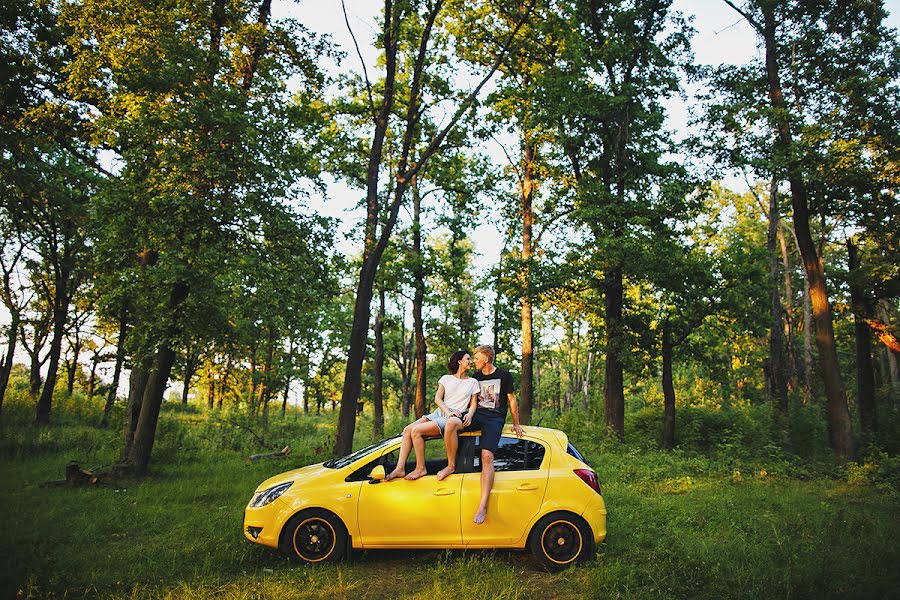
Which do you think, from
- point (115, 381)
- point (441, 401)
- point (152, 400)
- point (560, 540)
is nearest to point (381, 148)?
point (152, 400)

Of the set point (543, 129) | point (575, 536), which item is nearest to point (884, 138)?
point (543, 129)

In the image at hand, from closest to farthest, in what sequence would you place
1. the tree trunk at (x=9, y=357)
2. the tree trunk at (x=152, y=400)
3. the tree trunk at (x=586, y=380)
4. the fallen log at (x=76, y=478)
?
the fallen log at (x=76, y=478)
the tree trunk at (x=152, y=400)
the tree trunk at (x=9, y=357)
the tree trunk at (x=586, y=380)

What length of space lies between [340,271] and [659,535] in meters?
9.30

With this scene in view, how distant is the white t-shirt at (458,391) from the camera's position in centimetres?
661

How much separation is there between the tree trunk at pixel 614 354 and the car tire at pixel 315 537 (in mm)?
13091

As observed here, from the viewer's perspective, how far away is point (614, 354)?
59.1 ft

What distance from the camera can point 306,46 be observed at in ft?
48.8

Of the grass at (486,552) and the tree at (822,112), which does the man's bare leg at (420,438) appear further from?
the tree at (822,112)

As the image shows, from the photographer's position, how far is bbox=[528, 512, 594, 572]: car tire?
6.27 meters

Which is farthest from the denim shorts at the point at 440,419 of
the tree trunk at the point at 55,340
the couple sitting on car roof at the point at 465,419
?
the tree trunk at the point at 55,340

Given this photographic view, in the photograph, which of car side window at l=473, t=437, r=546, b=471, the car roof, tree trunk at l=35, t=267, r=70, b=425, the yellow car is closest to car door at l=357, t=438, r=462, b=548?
the yellow car

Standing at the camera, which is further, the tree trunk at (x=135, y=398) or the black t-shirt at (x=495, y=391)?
the tree trunk at (x=135, y=398)

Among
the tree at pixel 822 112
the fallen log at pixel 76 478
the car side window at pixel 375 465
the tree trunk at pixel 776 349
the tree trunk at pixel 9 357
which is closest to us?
A: the car side window at pixel 375 465

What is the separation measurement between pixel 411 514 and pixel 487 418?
56.7 inches
